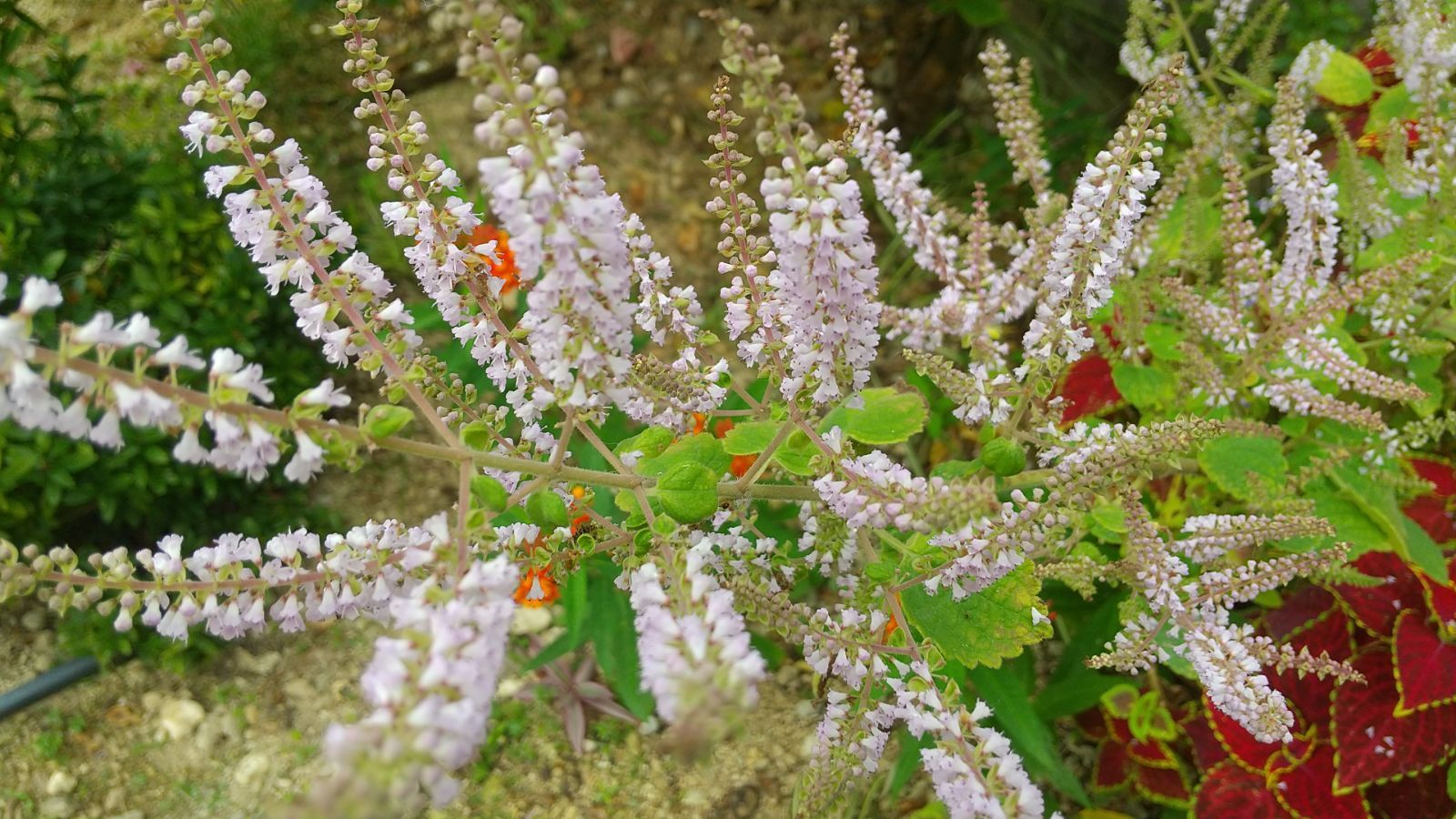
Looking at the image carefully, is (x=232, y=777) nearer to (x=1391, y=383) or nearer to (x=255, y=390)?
(x=255, y=390)

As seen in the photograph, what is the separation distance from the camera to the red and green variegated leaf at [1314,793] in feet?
6.85

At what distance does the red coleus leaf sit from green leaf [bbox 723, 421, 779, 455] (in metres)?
0.94

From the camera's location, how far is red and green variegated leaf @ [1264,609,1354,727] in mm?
2236

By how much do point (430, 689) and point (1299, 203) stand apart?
6.30ft

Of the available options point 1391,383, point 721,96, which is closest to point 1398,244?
point 1391,383

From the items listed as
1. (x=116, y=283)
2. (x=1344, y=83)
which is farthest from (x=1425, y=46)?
(x=116, y=283)

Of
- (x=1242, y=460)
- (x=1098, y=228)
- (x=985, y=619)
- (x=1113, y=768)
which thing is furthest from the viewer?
(x=1113, y=768)

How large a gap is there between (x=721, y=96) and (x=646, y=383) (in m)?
0.45

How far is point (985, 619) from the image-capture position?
1619 millimetres

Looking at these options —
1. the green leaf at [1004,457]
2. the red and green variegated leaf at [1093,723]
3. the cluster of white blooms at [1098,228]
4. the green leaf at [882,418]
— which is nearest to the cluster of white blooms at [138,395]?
the green leaf at [882,418]

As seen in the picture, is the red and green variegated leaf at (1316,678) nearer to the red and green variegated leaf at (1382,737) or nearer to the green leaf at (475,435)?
the red and green variegated leaf at (1382,737)

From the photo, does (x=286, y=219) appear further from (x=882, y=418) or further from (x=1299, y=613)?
(x=1299, y=613)

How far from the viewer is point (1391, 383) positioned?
1.81 meters

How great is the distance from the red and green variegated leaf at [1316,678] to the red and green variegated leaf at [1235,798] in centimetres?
21
